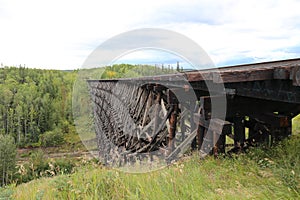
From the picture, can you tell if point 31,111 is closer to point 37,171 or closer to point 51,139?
point 51,139

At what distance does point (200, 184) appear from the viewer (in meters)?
2.68

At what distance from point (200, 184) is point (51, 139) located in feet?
187

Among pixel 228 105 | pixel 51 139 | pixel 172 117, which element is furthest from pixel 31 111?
pixel 228 105

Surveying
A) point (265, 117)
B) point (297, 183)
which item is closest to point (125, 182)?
point (297, 183)

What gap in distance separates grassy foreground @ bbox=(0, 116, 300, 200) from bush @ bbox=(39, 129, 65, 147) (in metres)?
55.4

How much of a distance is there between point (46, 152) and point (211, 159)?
52.5m

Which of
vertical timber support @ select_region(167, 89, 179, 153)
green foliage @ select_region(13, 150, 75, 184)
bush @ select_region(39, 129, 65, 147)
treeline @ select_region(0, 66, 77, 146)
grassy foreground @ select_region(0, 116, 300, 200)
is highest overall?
vertical timber support @ select_region(167, 89, 179, 153)

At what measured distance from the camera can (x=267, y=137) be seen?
4.40 m

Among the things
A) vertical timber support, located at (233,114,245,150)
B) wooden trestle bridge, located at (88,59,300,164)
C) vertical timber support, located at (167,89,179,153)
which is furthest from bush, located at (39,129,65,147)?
vertical timber support, located at (233,114,245,150)

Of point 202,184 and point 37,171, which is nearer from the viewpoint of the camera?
point 202,184

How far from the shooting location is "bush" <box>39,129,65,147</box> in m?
54.1

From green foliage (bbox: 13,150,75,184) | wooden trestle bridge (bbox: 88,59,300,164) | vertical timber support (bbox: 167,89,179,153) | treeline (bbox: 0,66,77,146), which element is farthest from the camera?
treeline (bbox: 0,66,77,146)

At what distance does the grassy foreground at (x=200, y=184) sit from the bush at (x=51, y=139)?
182 ft

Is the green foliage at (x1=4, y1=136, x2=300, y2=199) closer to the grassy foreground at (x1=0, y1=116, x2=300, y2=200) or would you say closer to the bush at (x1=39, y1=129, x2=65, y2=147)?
the grassy foreground at (x1=0, y1=116, x2=300, y2=200)
